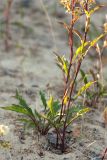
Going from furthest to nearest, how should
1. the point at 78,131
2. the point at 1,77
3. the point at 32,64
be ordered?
the point at 32,64, the point at 1,77, the point at 78,131

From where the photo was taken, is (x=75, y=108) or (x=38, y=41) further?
Answer: (x=38, y=41)

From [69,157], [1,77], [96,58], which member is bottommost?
[69,157]

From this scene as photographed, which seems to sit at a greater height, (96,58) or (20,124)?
(96,58)

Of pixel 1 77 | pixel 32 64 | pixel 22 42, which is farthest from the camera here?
pixel 22 42

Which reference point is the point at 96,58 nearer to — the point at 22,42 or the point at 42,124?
the point at 22,42

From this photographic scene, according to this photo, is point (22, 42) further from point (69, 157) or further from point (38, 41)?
point (69, 157)

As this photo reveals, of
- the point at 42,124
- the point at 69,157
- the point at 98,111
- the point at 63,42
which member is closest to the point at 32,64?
the point at 63,42

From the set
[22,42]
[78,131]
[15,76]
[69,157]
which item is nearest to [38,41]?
[22,42]
